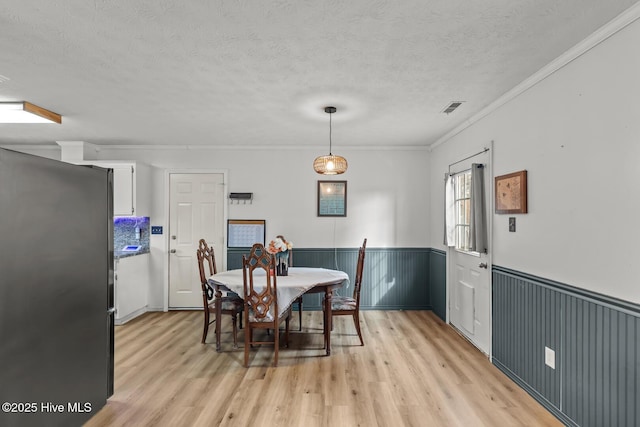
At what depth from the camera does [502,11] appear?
1.84m

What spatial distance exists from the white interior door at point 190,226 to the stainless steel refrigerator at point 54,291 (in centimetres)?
268

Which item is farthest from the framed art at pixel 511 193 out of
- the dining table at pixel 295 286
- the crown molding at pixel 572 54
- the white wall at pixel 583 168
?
the dining table at pixel 295 286

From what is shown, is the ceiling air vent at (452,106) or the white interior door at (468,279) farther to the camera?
the white interior door at (468,279)

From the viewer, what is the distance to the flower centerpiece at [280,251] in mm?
3758

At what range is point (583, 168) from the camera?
222cm

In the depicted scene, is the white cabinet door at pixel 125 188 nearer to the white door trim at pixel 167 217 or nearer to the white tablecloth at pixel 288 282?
the white door trim at pixel 167 217

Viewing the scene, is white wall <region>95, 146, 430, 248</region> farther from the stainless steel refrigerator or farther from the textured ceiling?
the stainless steel refrigerator

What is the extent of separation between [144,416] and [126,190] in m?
3.27

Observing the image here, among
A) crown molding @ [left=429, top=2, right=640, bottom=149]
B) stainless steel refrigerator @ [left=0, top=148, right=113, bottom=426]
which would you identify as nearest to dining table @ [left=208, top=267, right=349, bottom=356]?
stainless steel refrigerator @ [left=0, top=148, right=113, bottom=426]

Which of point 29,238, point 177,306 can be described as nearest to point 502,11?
point 29,238

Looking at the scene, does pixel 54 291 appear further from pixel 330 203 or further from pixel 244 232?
pixel 330 203

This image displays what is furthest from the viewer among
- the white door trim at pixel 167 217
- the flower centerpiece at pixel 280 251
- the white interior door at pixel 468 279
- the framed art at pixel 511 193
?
the white door trim at pixel 167 217

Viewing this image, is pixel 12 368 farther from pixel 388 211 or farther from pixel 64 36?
pixel 388 211

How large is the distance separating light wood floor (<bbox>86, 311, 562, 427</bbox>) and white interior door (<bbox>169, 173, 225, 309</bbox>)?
1.04 m
